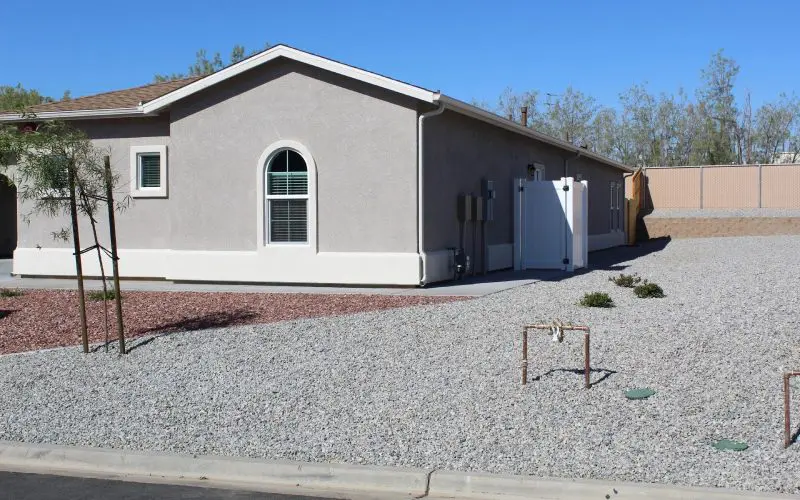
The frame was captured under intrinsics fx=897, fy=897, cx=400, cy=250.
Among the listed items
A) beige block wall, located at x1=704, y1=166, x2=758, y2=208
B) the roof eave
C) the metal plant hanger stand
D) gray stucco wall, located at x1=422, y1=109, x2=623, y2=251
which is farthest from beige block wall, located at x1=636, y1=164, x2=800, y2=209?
the metal plant hanger stand

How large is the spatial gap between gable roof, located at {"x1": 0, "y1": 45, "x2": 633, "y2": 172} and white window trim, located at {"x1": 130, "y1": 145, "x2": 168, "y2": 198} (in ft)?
2.34

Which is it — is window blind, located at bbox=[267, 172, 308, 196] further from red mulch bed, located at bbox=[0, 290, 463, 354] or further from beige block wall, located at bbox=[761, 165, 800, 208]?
beige block wall, located at bbox=[761, 165, 800, 208]

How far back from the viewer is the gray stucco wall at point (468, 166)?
16.0m

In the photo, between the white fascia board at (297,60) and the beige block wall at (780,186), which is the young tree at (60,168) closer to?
the white fascia board at (297,60)

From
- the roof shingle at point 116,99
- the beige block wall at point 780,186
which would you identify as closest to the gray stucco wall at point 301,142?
the roof shingle at point 116,99

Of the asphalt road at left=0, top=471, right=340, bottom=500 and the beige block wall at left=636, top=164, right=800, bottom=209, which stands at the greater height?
the beige block wall at left=636, top=164, right=800, bottom=209

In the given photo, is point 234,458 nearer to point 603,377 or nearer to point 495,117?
point 603,377

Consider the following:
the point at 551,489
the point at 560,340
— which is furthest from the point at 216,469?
Answer: the point at 560,340

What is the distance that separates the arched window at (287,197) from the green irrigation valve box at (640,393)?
910cm

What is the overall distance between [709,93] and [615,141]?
6719 millimetres

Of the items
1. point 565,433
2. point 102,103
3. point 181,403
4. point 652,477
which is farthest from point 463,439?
point 102,103

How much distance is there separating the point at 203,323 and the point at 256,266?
4.37 m

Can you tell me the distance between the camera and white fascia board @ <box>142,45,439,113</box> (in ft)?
49.1

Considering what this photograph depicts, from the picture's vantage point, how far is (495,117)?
18062 mm
